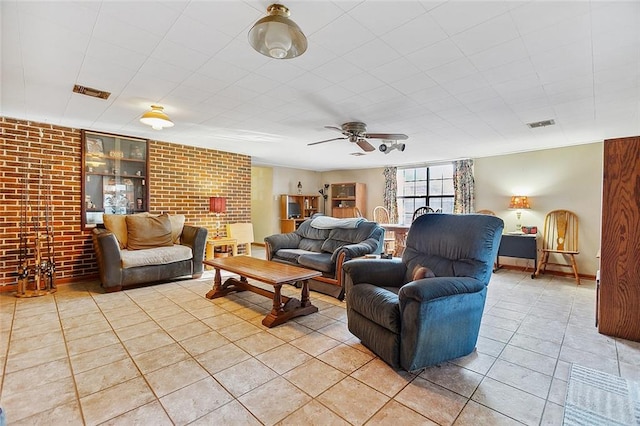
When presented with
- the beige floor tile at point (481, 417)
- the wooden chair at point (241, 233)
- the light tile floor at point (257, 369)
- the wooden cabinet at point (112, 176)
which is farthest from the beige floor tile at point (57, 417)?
the wooden chair at point (241, 233)

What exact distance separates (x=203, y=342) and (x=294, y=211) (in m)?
6.20

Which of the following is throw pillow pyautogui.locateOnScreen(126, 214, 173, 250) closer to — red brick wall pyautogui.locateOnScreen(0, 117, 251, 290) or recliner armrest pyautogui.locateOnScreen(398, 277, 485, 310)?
red brick wall pyautogui.locateOnScreen(0, 117, 251, 290)

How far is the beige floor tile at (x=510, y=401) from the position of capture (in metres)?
1.63

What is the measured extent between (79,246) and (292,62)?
14.0 ft

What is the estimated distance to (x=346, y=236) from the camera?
4.30m

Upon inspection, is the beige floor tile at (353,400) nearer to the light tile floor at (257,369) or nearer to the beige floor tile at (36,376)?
the light tile floor at (257,369)

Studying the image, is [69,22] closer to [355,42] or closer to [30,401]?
[355,42]

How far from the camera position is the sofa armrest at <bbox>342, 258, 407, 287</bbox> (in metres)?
2.55

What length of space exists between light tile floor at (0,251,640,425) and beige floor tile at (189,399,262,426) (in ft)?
0.03

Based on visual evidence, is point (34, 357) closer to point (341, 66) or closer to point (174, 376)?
point (174, 376)

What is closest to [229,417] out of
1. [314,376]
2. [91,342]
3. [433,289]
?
[314,376]

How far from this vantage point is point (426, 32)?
6.23 ft

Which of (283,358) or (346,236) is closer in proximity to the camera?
(283,358)

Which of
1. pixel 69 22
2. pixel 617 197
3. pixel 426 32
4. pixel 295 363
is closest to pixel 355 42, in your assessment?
pixel 426 32
